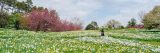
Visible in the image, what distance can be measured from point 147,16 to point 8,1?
38.1 metres

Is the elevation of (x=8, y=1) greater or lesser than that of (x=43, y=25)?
greater

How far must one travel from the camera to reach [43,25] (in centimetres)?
6925

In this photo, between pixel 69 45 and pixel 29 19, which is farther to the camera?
pixel 29 19

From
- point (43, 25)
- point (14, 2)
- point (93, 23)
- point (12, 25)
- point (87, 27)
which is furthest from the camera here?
point (93, 23)

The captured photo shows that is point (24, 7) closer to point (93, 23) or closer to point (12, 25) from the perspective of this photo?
point (12, 25)

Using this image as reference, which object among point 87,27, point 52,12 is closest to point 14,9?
point 87,27

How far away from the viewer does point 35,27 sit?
72250mm

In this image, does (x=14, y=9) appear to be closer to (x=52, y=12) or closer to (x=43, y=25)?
(x=52, y=12)

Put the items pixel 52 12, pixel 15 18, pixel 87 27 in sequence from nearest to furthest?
pixel 52 12
pixel 15 18
pixel 87 27

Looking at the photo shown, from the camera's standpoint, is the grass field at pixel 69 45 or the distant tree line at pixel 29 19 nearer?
the grass field at pixel 69 45

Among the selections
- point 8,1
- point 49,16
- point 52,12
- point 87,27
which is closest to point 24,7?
point 8,1

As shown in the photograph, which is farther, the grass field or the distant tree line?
the distant tree line

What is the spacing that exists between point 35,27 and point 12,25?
2383 cm

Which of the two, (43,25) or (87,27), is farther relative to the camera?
(87,27)
